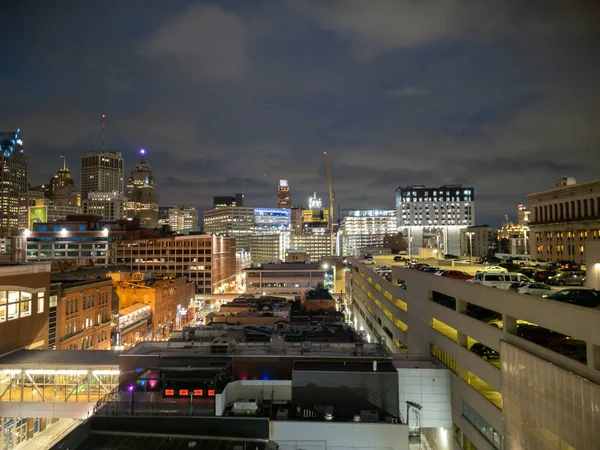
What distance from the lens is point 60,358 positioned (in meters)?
27.3

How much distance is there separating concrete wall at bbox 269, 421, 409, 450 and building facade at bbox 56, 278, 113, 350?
30867 mm

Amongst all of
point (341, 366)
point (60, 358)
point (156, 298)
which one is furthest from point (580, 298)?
point (156, 298)

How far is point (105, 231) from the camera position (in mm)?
129875

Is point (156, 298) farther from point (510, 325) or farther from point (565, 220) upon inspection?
point (565, 220)

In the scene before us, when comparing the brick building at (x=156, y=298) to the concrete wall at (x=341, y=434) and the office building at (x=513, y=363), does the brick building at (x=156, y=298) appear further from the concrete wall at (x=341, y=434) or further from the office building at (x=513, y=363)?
the concrete wall at (x=341, y=434)

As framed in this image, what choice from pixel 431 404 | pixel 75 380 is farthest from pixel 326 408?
pixel 75 380

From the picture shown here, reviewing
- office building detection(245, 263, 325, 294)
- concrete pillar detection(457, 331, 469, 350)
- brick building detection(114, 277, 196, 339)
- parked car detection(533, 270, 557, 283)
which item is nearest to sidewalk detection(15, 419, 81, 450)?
brick building detection(114, 277, 196, 339)

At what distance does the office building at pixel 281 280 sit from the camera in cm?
9712

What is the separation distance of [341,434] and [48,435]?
90.7ft

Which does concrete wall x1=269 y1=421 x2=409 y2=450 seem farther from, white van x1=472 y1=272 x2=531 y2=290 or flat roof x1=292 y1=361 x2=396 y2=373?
white van x1=472 y1=272 x2=531 y2=290

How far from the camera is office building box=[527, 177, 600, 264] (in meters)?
60.7

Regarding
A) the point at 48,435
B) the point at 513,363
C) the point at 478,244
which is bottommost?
the point at 48,435

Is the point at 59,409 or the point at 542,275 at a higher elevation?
the point at 542,275

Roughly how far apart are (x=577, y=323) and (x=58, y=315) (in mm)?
44044
